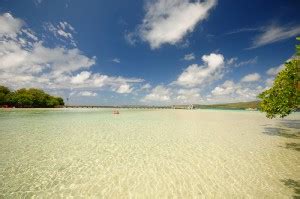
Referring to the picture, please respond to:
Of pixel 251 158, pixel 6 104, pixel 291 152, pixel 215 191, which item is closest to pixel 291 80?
pixel 291 152

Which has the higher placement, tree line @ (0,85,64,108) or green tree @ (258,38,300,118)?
tree line @ (0,85,64,108)

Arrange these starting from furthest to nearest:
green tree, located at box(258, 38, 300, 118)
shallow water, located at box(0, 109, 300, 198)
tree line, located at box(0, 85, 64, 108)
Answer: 1. tree line, located at box(0, 85, 64, 108)
2. green tree, located at box(258, 38, 300, 118)
3. shallow water, located at box(0, 109, 300, 198)

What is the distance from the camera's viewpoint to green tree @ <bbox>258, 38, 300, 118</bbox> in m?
15.0

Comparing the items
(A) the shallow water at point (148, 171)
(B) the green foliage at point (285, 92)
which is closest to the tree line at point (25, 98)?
(A) the shallow water at point (148, 171)

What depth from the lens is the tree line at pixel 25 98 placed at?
84306 millimetres

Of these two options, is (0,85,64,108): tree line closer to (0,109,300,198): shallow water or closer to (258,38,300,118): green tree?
(0,109,300,198): shallow water

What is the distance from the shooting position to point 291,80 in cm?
1553

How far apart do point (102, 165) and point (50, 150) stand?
4401 millimetres

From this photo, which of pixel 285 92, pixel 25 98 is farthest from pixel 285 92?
pixel 25 98

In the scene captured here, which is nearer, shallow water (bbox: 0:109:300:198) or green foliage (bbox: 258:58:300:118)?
shallow water (bbox: 0:109:300:198)

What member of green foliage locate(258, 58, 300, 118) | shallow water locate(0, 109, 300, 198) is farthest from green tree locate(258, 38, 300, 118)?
shallow water locate(0, 109, 300, 198)

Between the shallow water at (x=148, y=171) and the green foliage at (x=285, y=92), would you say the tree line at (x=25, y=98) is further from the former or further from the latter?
the green foliage at (x=285, y=92)

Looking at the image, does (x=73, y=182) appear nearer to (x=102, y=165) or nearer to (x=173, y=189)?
(x=102, y=165)

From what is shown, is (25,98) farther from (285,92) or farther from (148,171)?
(285,92)
